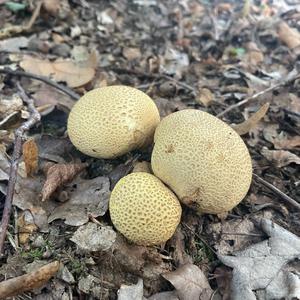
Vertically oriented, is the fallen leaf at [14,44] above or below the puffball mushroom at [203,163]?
below

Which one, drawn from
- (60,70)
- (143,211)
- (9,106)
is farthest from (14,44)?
(143,211)

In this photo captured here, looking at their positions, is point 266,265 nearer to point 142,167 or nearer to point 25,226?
point 142,167

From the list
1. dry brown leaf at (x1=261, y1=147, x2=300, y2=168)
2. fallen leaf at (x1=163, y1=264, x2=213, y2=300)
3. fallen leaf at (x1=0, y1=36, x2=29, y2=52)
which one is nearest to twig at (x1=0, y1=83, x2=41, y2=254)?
fallen leaf at (x1=163, y1=264, x2=213, y2=300)

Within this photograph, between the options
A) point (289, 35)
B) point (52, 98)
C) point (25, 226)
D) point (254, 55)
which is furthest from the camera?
point (289, 35)

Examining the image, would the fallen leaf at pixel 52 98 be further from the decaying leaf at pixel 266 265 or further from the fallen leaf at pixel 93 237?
the decaying leaf at pixel 266 265

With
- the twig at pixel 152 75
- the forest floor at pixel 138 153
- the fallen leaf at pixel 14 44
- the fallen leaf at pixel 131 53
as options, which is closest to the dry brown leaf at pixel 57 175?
the forest floor at pixel 138 153

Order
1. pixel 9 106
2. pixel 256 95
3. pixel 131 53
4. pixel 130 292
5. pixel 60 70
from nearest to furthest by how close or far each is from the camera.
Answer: pixel 130 292 → pixel 9 106 → pixel 256 95 → pixel 60 70 → pixel 131 53
